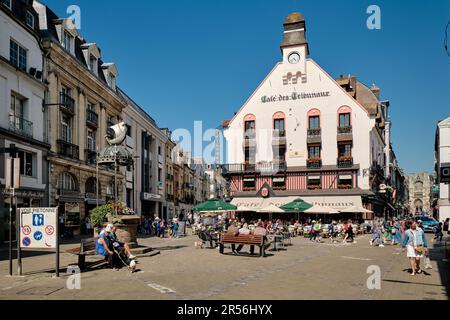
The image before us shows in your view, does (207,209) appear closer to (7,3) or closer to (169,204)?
(7,3)

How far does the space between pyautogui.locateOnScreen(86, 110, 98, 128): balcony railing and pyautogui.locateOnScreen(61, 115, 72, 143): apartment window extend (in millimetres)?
2412

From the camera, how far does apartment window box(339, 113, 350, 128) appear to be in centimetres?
4022

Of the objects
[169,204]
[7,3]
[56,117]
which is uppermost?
[7,3]

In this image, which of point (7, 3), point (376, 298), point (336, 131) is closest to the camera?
point (376, 298)

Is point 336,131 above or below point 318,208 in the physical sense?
above

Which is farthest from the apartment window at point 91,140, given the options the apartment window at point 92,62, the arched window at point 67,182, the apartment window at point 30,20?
the apartment window at point 30,20

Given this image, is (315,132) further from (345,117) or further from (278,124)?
(278,124)

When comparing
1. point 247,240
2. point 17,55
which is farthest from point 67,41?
point 247,240

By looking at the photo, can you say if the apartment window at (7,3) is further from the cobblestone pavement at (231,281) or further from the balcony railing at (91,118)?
the cobblestone pavement at (231,281)

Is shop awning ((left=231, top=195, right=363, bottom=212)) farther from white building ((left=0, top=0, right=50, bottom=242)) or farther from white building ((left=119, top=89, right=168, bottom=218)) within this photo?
white building ((left=0, top=0, right=50, bottom=242))

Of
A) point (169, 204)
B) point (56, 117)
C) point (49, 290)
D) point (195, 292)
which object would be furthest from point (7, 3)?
point (169, 204)
